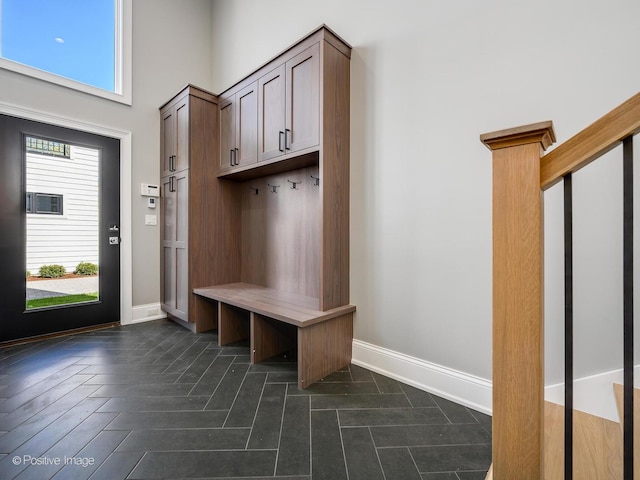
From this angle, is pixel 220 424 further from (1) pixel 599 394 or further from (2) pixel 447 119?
(2) pixel 447 119

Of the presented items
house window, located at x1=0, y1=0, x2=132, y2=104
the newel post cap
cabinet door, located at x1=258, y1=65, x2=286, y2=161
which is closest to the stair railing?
the newel post cap

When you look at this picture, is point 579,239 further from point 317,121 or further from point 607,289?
Answer: point 317,121

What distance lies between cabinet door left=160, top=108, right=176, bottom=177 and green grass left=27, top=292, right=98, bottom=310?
1.53 m

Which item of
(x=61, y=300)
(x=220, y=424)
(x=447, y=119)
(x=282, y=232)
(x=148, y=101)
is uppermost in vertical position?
(x=148, y=101)

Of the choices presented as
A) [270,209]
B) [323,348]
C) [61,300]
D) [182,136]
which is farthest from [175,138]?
[323,348]

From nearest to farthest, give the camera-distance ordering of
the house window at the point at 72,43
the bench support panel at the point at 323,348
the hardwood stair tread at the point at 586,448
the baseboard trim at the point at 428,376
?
1. the hardwood stair tread at the point at 586,448
2. the baseboard trim at the point at 428,376
3. the bench support panel at the point at 323,348
4. the house window at the point at 72,43

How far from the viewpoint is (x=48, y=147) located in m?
2.73

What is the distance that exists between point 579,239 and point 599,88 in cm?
72

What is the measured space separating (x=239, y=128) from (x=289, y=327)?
1.95 meters

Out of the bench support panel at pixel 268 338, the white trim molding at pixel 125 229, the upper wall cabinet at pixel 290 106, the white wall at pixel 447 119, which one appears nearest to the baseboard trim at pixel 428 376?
the white wall at pixel 447 119

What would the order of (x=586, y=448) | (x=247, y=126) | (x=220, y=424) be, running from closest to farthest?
(x=586, y=448)
(x=220, y=424)
(x=247, y=126)

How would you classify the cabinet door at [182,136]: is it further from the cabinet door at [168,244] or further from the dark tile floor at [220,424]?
the dark tile floor at [220,424]

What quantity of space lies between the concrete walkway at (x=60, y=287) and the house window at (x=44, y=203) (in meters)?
0.67

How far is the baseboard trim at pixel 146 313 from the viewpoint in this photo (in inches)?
125
